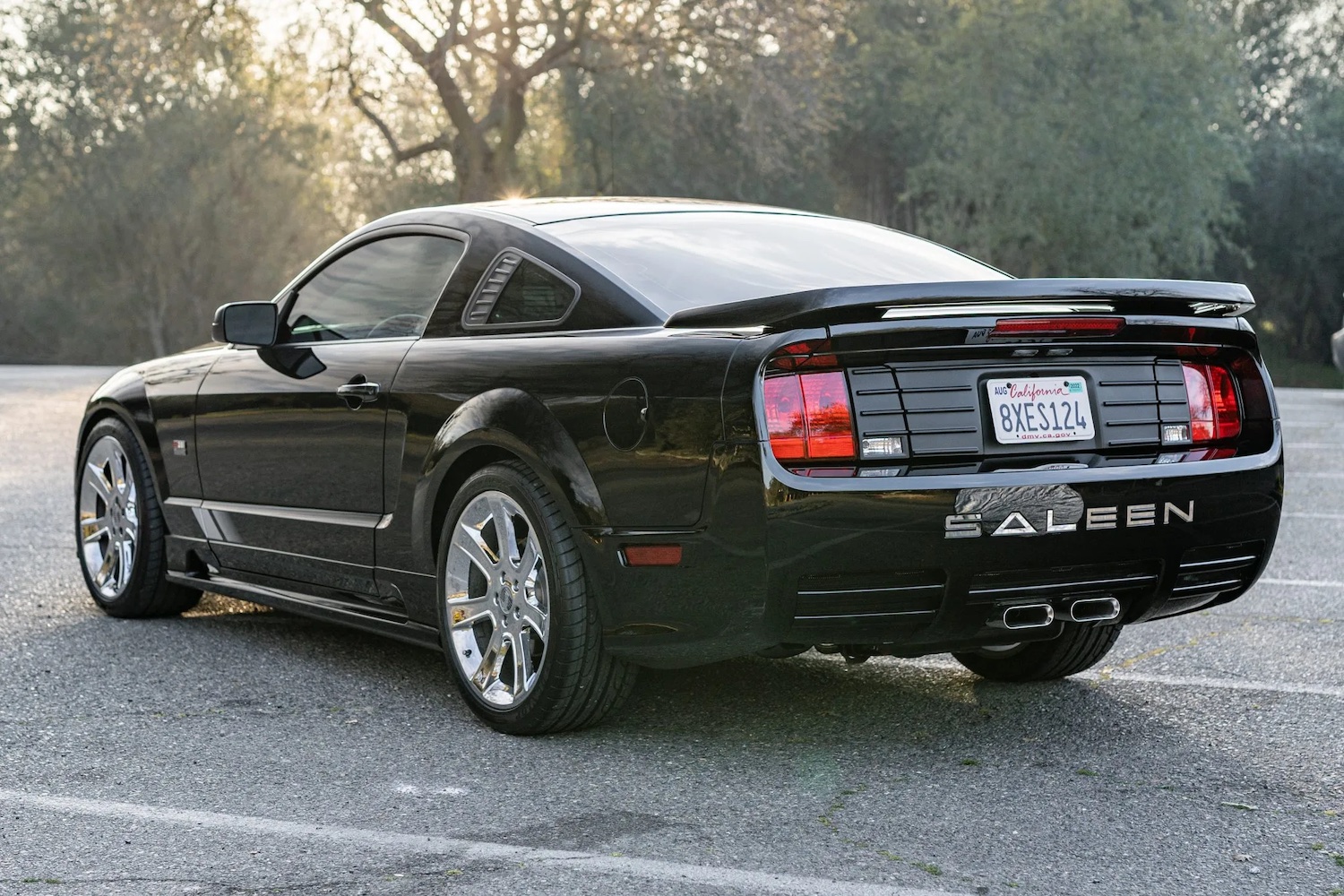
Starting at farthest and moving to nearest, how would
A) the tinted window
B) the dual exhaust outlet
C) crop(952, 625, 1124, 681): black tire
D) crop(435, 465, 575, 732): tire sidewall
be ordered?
1. crop(952, 625, 1124, 681): black tire
2. the tinted window
3. crop(435, 465, 575, 732): tire sidewall
4. the dual exhaust outlet

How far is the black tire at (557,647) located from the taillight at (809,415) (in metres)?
0.72

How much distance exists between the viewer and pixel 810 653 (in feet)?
18.7

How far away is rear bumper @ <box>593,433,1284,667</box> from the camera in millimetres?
3896

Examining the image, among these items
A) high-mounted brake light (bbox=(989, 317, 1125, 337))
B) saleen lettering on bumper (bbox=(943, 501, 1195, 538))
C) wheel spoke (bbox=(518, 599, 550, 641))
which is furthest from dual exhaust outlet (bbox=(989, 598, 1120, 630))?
wheel spoke (bbox=(518, 599, 550, 641))

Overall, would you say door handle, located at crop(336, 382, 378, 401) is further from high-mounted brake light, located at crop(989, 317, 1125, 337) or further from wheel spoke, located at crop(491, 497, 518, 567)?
high-mounted brake light, located at crop(989, 317, 1125, 337)

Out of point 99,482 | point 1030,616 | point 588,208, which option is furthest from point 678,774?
Result: point 99,482

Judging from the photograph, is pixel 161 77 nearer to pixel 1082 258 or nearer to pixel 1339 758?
pixel 1082 258

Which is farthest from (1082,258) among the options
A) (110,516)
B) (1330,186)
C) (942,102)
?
(110,516)

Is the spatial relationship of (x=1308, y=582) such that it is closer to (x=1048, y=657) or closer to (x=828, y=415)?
(x=1048, y=657)

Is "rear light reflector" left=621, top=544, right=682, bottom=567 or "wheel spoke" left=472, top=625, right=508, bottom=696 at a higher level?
"rear light reflector" left=621, top=544, right=682, bottom=567

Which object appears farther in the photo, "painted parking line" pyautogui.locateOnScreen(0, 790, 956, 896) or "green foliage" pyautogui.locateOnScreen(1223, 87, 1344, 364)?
"green foliage" pyautogui.locateOnScreen(1223, 87, 1344, 364)

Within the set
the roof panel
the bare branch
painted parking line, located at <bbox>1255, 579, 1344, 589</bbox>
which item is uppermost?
the bare branch

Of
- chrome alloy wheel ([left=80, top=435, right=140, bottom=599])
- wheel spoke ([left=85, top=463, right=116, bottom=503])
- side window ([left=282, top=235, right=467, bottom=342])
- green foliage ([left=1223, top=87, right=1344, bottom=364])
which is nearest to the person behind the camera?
side window ([left=282, top=235, right=467, bottom=342])

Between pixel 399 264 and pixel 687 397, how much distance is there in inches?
68.6
